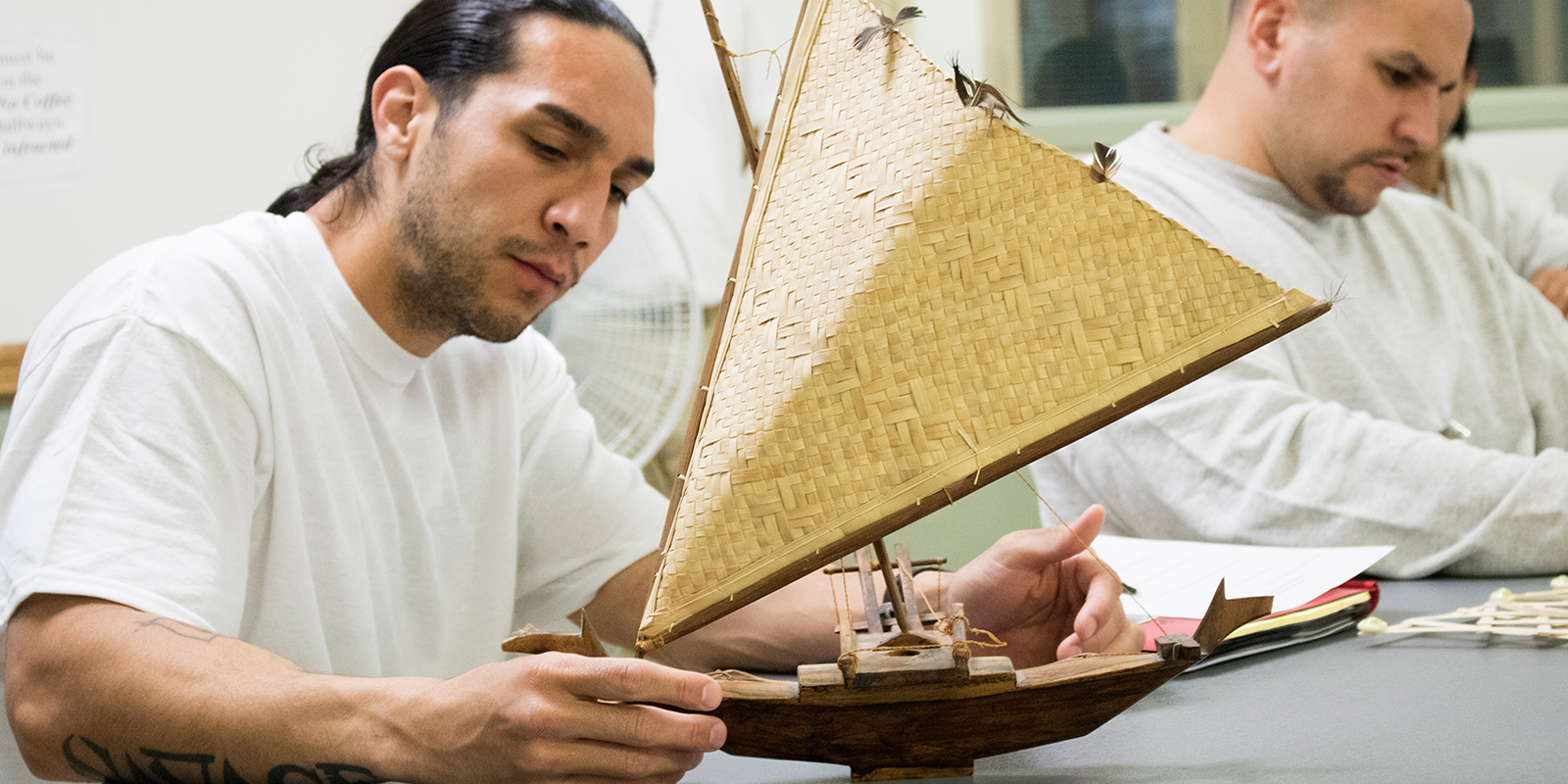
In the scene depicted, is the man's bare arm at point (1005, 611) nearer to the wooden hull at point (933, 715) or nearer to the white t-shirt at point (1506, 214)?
the wooden hull at point (933, 715)

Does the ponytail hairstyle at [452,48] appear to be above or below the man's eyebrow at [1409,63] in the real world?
above

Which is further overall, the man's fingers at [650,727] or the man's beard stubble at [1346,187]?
the man's beard stubble at [1346,187]

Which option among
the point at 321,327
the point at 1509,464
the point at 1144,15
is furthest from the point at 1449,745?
the point at 1144,15

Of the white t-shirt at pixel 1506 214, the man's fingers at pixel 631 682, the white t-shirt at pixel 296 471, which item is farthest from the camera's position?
the white t-shirt at pixel 1506 214

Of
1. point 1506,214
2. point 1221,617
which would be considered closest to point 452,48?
point 1221,617

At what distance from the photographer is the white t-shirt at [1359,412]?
51.7 inches

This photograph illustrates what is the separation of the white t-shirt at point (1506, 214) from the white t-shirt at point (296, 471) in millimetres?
1746

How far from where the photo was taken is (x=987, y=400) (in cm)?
63

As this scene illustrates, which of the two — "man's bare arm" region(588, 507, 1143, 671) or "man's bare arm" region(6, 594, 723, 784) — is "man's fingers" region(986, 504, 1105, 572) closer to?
"man's bare arm" region(588, 507, 1143, 671)

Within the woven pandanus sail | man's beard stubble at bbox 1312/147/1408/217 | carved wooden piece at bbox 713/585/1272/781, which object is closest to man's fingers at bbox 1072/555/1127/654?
carved wooden piece at bbox 713/585/1272/781

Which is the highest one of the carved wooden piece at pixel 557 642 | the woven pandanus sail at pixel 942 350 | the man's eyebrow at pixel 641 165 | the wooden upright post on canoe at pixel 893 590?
the man's eyebrow at pixel 641 165

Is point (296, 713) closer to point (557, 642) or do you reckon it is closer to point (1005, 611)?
point (557, 642)

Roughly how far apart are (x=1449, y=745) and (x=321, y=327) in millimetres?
978

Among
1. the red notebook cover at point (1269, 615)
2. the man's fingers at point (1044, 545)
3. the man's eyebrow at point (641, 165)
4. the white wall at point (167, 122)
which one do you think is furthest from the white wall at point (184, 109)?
the man's fingers at point (1044, 545)
